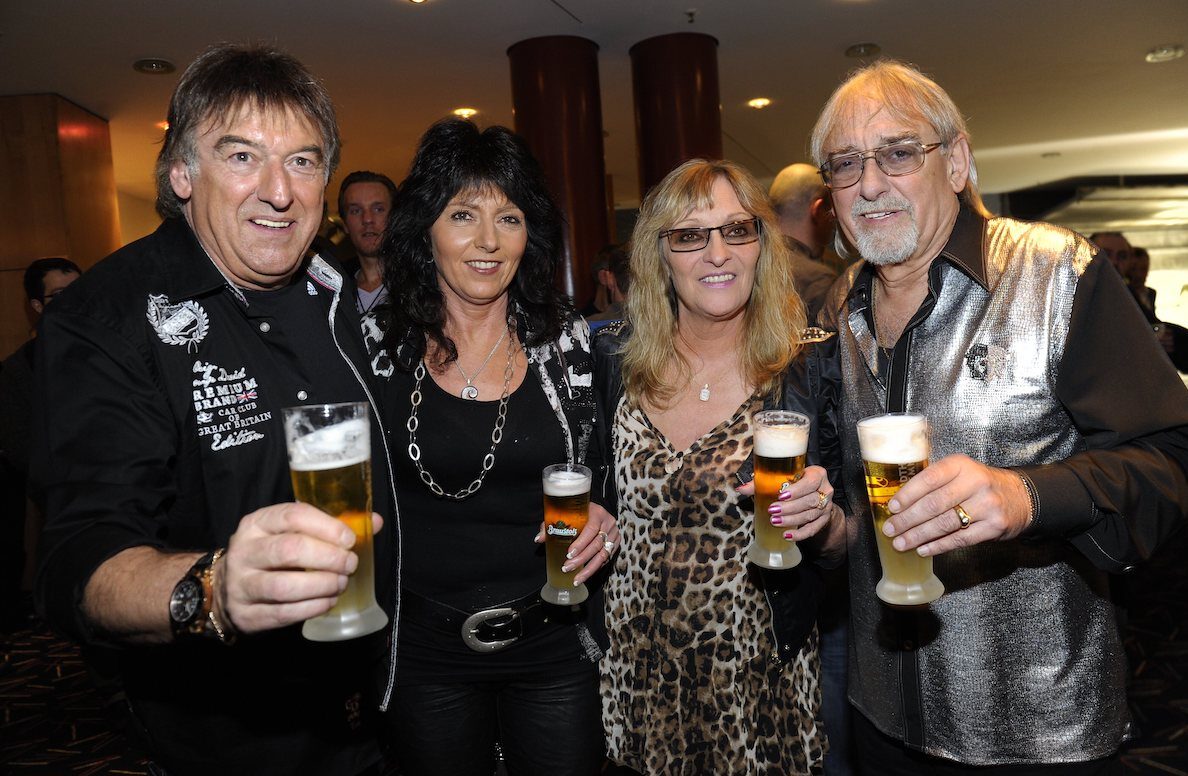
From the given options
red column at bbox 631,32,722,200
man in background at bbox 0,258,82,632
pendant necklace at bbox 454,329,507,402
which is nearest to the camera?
pendant necklace at bbox 454,329,507,402

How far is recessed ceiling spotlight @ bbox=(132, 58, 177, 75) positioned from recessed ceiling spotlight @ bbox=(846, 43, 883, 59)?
21.7 feet

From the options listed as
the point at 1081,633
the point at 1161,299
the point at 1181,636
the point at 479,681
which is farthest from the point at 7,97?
the point at 1161,299

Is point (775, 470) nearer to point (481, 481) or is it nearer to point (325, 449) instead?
point (481, 481)

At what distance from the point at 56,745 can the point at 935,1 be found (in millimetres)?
8340

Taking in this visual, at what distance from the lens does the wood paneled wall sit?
747 cm

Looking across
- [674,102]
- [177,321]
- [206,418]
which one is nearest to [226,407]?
[206,418]

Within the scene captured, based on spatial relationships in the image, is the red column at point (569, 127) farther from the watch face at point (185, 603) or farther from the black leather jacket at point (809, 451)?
the watch face at point (185, 603)

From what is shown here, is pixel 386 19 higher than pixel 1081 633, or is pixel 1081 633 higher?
pixel 386 19

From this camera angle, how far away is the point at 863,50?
26.2ft

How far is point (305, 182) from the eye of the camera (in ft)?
5.76

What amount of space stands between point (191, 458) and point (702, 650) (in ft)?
4.51

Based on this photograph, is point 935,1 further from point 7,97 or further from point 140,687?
point 7,97

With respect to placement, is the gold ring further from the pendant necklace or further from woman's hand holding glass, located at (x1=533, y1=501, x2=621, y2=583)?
the pendant necklace

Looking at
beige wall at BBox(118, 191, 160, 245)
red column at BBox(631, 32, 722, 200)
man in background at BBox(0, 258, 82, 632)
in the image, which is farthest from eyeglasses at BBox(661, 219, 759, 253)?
beige wall at BBox(118, 191, 160, 245)
